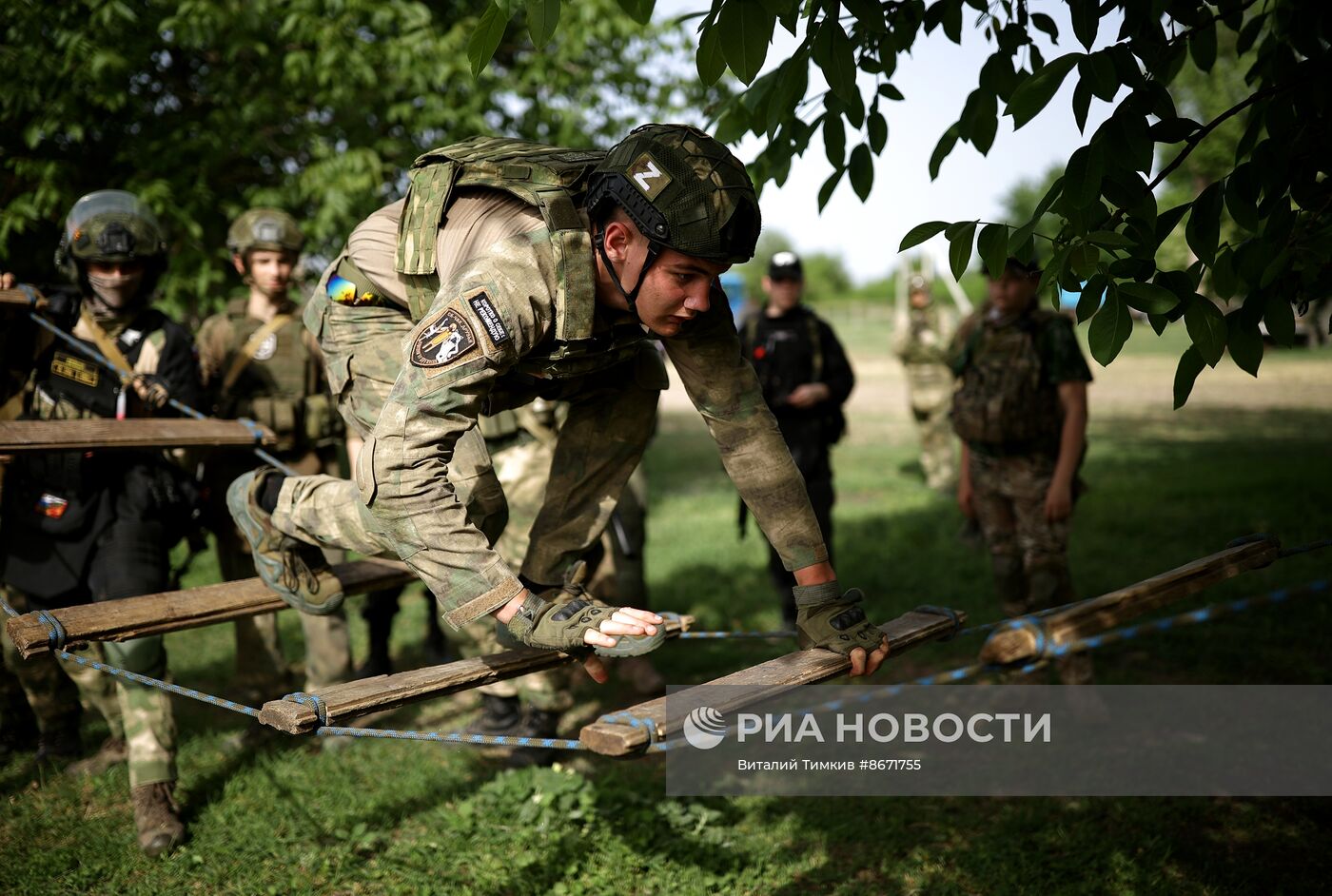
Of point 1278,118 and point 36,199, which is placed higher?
point 36,199

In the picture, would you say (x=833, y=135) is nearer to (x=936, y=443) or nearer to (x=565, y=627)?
(x=565, y=627)

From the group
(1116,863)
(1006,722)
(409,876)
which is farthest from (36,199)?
(1116,863)

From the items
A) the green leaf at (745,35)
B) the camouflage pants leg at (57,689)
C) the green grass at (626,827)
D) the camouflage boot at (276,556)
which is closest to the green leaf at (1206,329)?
the green leaf at (745,35)

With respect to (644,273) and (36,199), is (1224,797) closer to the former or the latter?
(644,273)

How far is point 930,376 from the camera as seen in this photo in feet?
41.7

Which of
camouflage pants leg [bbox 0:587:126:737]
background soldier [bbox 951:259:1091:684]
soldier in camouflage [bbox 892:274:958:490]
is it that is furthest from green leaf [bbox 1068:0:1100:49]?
Answer: soldier in camouflage [bbox 892:274:958:490]

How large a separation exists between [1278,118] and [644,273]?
190cm

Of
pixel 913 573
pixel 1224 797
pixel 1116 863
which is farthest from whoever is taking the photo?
pixel 913 573

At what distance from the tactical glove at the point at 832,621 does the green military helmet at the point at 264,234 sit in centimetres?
390

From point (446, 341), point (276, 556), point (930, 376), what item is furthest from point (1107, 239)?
point (930, 376)

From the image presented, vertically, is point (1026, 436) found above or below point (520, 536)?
above

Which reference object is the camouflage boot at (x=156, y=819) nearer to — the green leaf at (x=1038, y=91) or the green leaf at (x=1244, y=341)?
the green leaf at (x=1038, y=91)

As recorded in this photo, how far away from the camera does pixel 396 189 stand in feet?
29.2

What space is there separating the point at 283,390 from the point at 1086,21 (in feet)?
15.4
